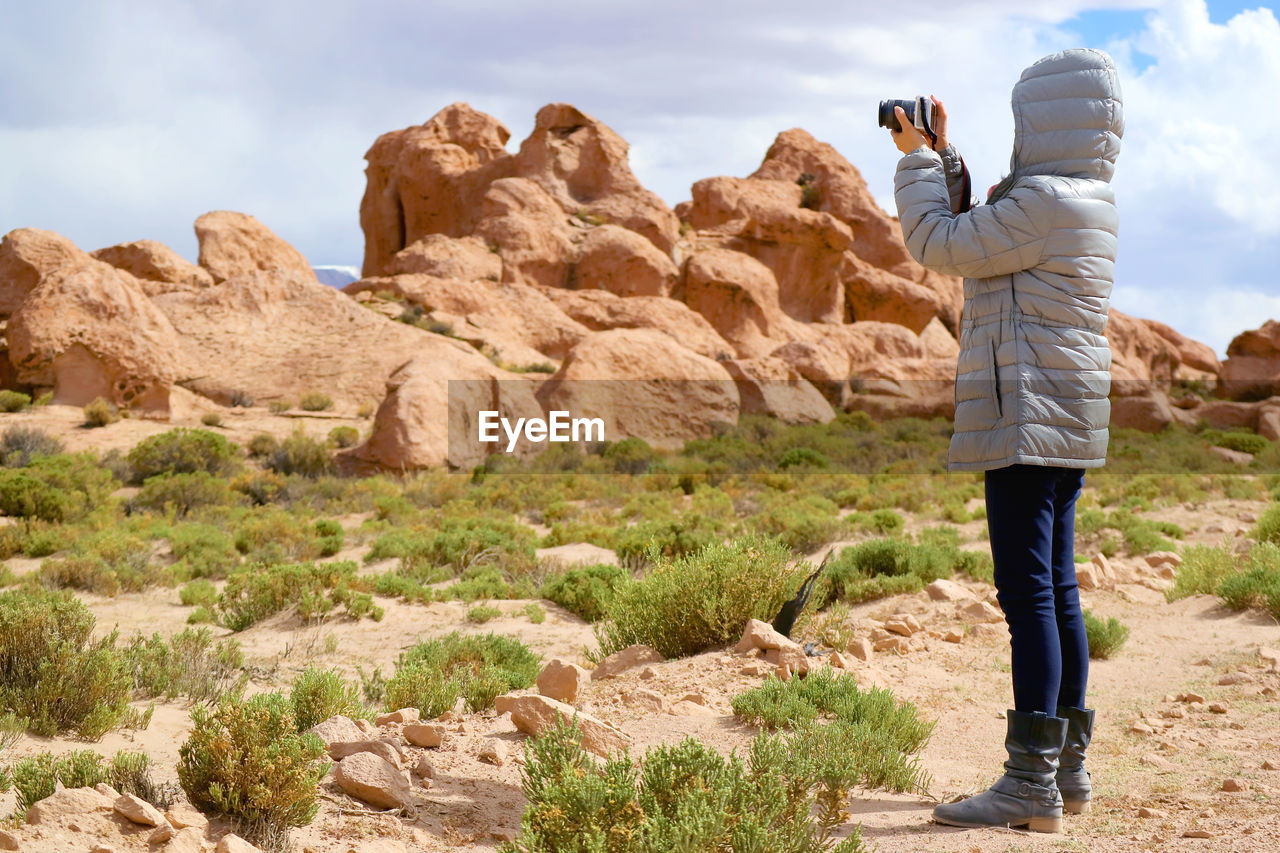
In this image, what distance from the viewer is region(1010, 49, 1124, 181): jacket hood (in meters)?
2.91

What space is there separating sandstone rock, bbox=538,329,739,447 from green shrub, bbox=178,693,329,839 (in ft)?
56.4

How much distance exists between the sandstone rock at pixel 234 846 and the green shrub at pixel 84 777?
433 mm

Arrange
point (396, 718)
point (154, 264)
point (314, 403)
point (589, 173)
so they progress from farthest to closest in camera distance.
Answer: point (589, 173), point (154, 264), point (314, 403), point (396, 718)

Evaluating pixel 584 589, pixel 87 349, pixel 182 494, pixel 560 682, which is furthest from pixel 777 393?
pixel 560 682

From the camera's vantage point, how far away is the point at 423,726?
363 cm

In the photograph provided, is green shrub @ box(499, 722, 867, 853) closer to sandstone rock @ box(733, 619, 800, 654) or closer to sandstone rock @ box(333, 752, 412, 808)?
sandstone rock @ box(333, 752, 412, 808)

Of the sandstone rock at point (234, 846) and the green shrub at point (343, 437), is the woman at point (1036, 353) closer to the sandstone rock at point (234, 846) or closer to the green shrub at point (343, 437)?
the sandstone rock at point (234, 846)

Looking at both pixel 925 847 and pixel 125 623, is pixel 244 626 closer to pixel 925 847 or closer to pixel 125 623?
pixel 125 623

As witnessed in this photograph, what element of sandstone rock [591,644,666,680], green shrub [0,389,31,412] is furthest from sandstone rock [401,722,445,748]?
green shrub [0,389,31,412]

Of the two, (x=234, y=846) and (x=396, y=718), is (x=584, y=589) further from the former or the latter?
(x=234, y=846)

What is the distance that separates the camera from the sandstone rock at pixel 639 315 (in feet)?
102

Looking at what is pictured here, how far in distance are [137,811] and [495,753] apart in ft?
4.07

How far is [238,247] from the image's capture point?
1179 inches

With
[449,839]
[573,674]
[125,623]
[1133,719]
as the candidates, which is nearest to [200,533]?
[125,623]
